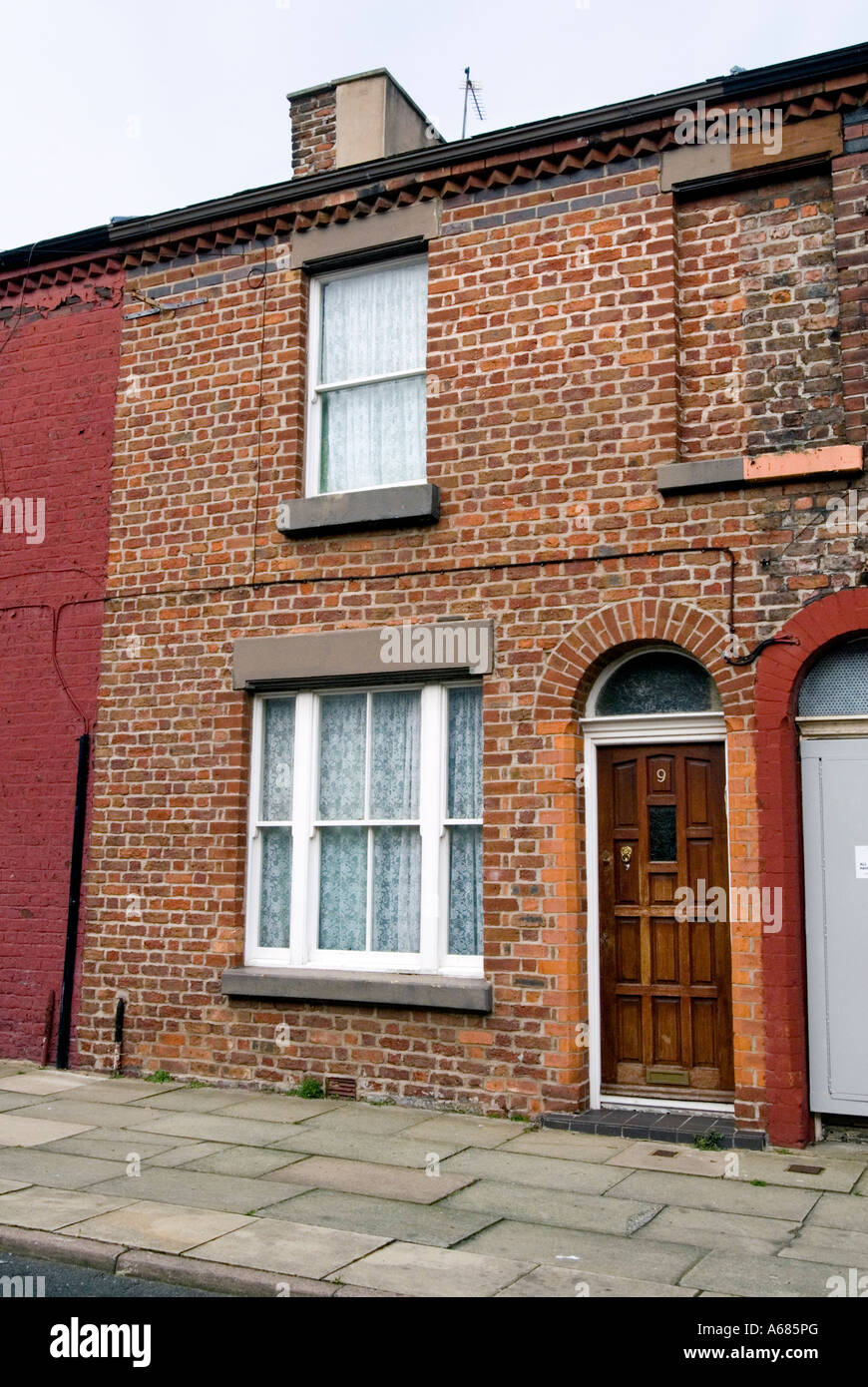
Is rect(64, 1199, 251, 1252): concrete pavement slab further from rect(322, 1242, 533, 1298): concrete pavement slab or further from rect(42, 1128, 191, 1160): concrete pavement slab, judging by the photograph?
rect(42, 1128, 191, 1160): concrete pavement slab

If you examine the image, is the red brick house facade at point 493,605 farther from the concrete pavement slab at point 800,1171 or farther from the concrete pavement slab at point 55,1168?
the concrete pavement slab at point 55,1168

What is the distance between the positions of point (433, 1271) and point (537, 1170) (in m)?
1.86

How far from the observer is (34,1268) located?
541 cm

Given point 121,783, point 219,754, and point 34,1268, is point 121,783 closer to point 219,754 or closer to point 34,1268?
point 219,754

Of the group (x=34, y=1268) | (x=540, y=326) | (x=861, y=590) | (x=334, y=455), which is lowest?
(x=34, y=1268)

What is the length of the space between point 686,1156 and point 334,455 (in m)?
5.66

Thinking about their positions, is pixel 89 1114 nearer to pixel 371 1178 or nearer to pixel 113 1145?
pixel 113 1145

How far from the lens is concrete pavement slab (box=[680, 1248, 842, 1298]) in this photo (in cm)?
504

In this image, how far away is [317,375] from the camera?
987cm

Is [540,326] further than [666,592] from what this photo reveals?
Yes

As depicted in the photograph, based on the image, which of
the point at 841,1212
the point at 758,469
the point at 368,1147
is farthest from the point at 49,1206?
the point at 758,469

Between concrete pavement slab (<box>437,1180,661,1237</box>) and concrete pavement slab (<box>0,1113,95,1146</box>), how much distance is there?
2.76m

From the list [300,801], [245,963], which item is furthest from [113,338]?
[245,963]

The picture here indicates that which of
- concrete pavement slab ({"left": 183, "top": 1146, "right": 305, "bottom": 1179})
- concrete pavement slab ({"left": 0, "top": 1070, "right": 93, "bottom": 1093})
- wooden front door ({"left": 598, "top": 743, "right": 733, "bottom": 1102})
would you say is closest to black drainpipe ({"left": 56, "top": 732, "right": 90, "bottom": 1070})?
concrete pavement slab ({"left": 0, "top": 1070, "right": 93, "bottom": 1093})
